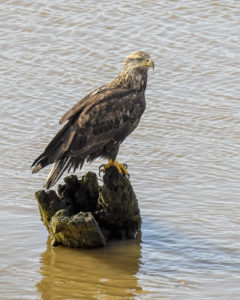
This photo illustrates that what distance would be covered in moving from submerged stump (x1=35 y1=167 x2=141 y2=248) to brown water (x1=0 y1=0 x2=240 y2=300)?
0.15m

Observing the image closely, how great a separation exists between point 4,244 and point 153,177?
90.8 inches

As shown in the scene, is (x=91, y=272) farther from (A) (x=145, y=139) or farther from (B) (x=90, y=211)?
(A) (x=145, y=139)

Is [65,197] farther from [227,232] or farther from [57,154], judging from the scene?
[227,232]

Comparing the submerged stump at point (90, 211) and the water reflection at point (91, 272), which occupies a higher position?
the submerged stump at point (90, 211)

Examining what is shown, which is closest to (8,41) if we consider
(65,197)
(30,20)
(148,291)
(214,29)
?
(30,20)

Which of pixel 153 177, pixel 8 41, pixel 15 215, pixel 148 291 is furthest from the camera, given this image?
pixel 8 41

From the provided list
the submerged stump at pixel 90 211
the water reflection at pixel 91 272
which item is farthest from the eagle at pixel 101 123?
the water reflection at pixel 91 272

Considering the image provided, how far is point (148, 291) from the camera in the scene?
7.69 m

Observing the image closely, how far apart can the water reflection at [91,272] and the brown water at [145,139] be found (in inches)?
0.4

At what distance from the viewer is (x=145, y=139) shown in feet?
36.6

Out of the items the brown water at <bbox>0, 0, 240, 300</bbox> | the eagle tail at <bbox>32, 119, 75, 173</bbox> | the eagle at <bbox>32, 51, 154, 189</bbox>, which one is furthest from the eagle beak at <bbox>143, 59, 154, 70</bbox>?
the brown water at <bbox>0, 0, 240, 300</bbox>

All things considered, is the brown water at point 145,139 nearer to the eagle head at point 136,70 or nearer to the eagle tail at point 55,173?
the eagle tail at point 55,173

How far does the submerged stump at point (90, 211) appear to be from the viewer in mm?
8250

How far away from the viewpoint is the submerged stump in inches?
325
